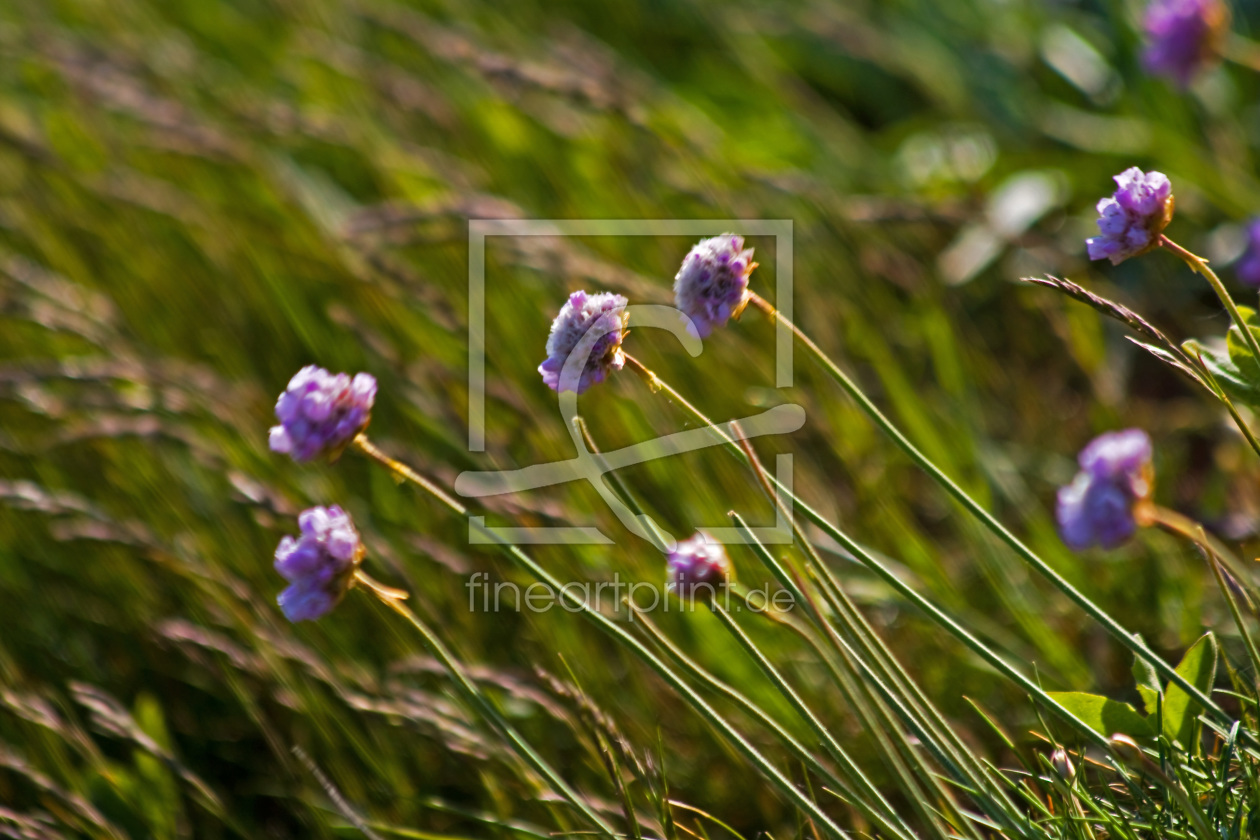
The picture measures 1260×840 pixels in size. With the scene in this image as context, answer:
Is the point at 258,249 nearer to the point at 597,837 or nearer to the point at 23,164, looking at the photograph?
the point at 23,164

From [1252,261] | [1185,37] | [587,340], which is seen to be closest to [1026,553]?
[587,340]

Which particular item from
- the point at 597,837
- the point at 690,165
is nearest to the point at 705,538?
the point at 597,837

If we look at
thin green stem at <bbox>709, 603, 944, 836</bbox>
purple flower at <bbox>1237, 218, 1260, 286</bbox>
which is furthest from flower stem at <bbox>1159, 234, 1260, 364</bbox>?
purple flower at <bbox>1237, 218, 1260, 286</bbox>

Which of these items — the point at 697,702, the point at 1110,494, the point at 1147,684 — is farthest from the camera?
the point at 1110,494

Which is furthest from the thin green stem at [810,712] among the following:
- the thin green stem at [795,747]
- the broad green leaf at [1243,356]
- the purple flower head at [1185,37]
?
the purple flower head at [1185,37]

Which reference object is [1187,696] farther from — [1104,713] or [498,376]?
[498,376]
